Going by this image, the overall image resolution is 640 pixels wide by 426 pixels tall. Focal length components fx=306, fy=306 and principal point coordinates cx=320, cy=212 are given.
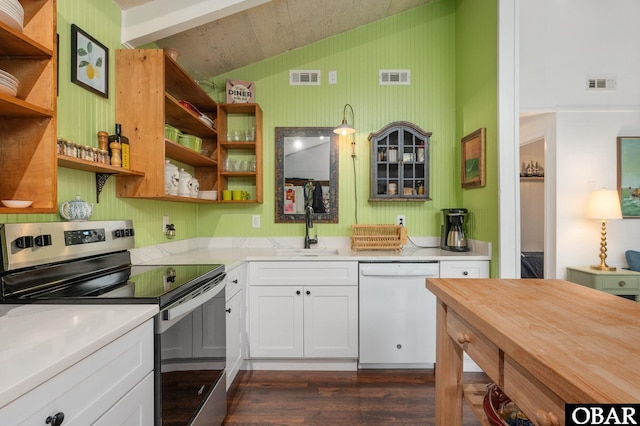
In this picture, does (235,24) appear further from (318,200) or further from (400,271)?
(400,271)

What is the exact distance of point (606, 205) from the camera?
2947 millimetres

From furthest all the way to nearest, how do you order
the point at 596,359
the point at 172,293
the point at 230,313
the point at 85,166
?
1. the point at 230,313
2. the point at 85,166
3. the point at 172,293
4. the point at 596,359

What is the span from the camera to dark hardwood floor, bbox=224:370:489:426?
188 centimetres

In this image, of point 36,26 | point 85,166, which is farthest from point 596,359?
point 85,166

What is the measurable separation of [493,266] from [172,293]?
2.25m

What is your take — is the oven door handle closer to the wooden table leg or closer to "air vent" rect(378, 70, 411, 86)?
the wooden table leg

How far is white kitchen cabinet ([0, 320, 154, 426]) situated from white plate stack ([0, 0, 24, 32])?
1067 mm

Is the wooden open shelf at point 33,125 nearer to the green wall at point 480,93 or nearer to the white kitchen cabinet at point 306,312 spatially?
the white kitchen cabinet at point 306,312

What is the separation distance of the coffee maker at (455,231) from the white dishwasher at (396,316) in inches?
15.9

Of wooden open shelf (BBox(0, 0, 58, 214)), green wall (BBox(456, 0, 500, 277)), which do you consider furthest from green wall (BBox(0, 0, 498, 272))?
wooden open shelf (BBox(0, 0, 58, 214))

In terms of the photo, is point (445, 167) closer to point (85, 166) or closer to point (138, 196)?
point (138, 196)

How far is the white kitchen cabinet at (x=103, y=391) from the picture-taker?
0.67m

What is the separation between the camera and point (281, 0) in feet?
7.71

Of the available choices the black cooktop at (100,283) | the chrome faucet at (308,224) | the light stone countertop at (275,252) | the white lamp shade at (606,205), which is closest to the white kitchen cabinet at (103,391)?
the black cooktop at (100,283)
